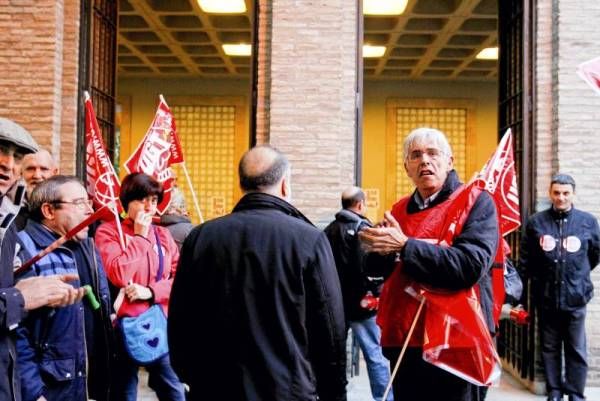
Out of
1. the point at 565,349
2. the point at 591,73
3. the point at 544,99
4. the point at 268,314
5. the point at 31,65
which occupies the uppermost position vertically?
the point at 31,65

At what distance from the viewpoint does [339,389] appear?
9.81 ft

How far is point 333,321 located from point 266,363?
311 mm

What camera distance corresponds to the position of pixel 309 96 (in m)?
8.49

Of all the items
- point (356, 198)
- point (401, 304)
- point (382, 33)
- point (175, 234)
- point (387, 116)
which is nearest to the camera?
point (401, 304)

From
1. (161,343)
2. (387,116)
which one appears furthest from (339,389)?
(387,116)

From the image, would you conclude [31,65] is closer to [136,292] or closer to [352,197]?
[352,197]

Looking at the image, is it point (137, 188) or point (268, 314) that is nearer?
point (268, 314)

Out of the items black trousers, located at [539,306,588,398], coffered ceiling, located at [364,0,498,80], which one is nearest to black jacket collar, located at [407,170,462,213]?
black trousers, located at [539,306,588,398]

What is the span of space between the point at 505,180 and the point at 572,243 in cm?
105

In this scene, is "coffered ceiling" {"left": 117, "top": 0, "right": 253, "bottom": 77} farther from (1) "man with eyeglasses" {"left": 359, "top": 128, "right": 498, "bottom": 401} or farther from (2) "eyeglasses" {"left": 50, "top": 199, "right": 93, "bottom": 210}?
(1) "man with eyeglasses" {"left": 359, "top": 128, "right": 498, "bottom": 401}

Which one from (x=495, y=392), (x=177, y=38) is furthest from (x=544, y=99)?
(x=177, y=38)

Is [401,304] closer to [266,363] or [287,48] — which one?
[266,363]

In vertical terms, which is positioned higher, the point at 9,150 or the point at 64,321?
the point at 9,150

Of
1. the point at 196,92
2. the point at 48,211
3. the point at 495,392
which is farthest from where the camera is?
the point at 196,92
